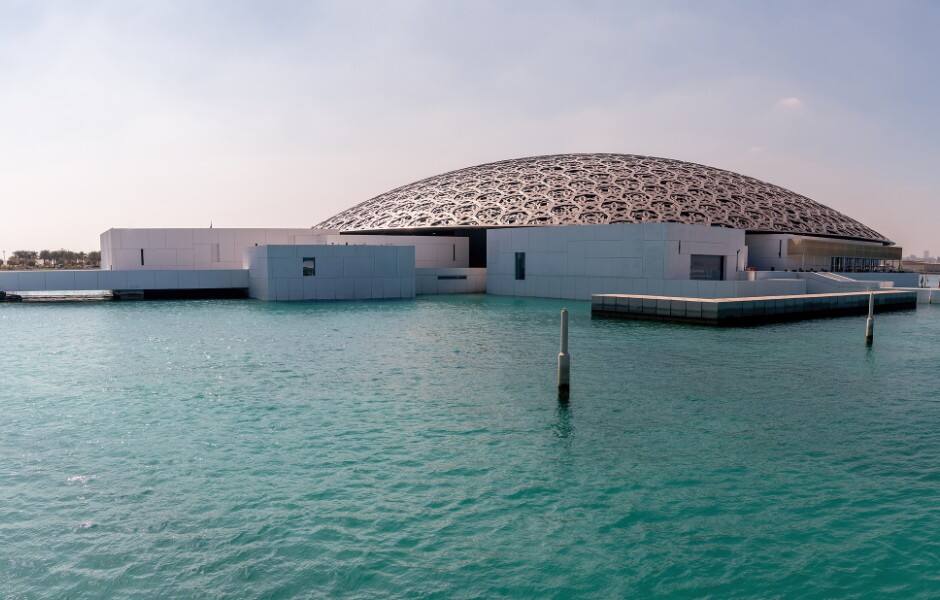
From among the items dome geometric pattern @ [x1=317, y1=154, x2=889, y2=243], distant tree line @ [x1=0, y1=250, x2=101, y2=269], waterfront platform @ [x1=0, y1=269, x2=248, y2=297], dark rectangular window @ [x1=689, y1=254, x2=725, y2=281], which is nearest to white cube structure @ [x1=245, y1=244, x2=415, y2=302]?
waterfront platform @ [x1=0, y1=269, x2=248, y2=297]

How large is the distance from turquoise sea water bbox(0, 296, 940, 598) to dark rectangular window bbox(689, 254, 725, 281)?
22.4m

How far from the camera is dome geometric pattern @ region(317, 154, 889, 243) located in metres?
51.4

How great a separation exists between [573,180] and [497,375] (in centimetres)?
4386

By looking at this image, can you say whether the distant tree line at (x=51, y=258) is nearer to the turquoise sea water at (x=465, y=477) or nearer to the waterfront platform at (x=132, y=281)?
the waterfront platform at (x=132, y=281)

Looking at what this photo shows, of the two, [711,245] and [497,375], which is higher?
[711,245]

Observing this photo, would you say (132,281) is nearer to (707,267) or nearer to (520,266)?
(520,266)

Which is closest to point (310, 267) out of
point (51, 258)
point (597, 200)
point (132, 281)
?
point (132, 281)

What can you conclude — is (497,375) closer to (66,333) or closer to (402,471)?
(402,471)

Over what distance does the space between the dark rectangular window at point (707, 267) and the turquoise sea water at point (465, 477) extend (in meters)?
22.4

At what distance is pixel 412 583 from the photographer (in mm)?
6238

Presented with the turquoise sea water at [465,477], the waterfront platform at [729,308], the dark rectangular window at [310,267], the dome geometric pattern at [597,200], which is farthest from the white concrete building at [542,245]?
the turquoise sea water at [465,477]

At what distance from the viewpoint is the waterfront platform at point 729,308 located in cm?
2702

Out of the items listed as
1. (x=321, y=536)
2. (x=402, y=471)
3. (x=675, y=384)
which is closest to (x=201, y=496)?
(x=321, y=536)

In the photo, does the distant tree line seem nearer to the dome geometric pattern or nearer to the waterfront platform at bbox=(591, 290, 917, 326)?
the dome geometric pattern
